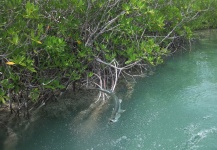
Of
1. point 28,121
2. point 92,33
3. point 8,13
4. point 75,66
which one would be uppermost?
point 8,13

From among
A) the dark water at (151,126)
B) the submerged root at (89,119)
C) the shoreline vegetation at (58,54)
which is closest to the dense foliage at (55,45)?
the shoreline vegetation at (58,54)

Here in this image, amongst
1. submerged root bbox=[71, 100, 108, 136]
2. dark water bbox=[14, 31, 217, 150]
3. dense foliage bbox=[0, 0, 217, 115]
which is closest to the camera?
dense foliage bbox=[0, 0, 217, 115]

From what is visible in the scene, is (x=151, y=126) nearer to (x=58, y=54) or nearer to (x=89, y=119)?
(x=89, y=119)

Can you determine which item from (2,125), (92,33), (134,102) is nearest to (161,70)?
(134,102)

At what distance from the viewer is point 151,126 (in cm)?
391

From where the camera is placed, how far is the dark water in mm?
3518

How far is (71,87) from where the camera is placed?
5078 millimetres

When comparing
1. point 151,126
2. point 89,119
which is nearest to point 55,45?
point 89,119

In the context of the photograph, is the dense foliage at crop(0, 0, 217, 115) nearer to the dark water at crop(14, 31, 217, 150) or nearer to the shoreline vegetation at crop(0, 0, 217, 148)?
the shoreline vegetation at crop(0, 0, 217, 148)

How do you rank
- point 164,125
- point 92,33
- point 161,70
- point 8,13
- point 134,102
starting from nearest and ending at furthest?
point 8,13
point 164,125
point 92,33
point 134,102
point 161,70

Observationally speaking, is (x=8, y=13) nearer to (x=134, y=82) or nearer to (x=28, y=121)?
(x=28, y=121)

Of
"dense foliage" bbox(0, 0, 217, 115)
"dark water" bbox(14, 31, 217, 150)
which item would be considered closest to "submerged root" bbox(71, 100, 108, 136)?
"dark water" bbox(14, 31, 217, 150)

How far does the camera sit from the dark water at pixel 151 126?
3.52 meters

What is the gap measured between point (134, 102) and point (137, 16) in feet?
4.58
